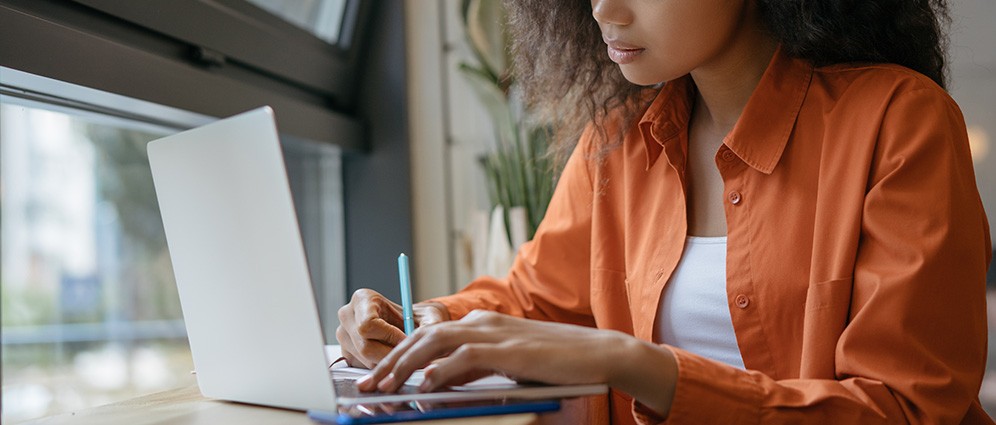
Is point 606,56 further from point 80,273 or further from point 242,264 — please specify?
point 80,273

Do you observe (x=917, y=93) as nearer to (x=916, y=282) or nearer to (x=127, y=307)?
(x=916, y=282)

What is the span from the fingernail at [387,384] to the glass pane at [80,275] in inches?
104

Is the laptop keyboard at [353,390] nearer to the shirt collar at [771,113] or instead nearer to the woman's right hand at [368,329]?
the woman's right hand at [368,329]

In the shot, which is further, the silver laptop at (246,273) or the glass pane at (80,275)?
the glass pane at (80,275)

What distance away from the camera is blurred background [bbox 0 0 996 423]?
4.11ft

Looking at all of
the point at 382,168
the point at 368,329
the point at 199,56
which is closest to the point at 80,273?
the point at 382,168

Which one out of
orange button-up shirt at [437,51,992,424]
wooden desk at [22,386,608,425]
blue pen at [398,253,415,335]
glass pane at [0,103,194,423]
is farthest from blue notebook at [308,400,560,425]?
glass pane at [0,103,194,423]

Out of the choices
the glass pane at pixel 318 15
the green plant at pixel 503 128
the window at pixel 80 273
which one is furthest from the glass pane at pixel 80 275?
the green plant at pixel 503 128

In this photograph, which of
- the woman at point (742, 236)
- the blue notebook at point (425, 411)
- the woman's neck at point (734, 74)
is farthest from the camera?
the woman's neck at point (734, 74)

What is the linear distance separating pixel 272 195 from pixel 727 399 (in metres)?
0.41

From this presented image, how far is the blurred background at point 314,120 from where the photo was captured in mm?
1254

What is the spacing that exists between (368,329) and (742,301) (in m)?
0.43

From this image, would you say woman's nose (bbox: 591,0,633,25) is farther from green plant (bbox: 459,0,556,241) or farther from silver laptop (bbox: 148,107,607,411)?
green plant (bbox: 459,0,556,241)

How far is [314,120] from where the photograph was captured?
184cm
